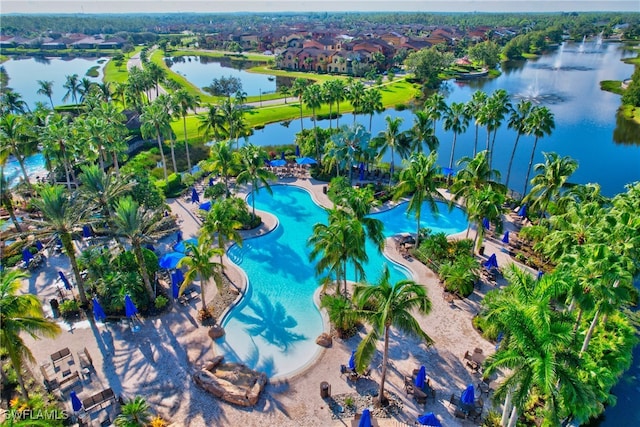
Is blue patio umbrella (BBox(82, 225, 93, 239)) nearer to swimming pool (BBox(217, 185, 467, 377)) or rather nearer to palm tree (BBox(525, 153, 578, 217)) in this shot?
swimming pool (BBox(217, 185, 467, 377))

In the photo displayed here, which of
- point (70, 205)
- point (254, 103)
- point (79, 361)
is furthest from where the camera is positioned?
point (254, 103)

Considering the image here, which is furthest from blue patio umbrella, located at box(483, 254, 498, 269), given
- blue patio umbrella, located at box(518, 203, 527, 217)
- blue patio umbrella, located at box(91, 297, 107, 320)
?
blue patio umbrella, located at box(91, 297, 107, 320)

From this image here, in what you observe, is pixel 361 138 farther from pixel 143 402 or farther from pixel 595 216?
pixel 143 402

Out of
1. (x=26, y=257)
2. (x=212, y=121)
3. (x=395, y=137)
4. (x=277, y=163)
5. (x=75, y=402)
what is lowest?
(x=26, y=257)

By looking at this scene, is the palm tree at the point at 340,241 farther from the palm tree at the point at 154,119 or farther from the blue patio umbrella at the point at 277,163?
the palm tree at the point at 154,119

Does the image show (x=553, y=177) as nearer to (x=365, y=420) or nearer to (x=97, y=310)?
(x=365, y=420)

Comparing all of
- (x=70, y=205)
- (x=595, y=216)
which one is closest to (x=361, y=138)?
(x=595, y=216)

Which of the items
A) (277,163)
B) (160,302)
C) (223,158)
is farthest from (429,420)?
(277,163)
